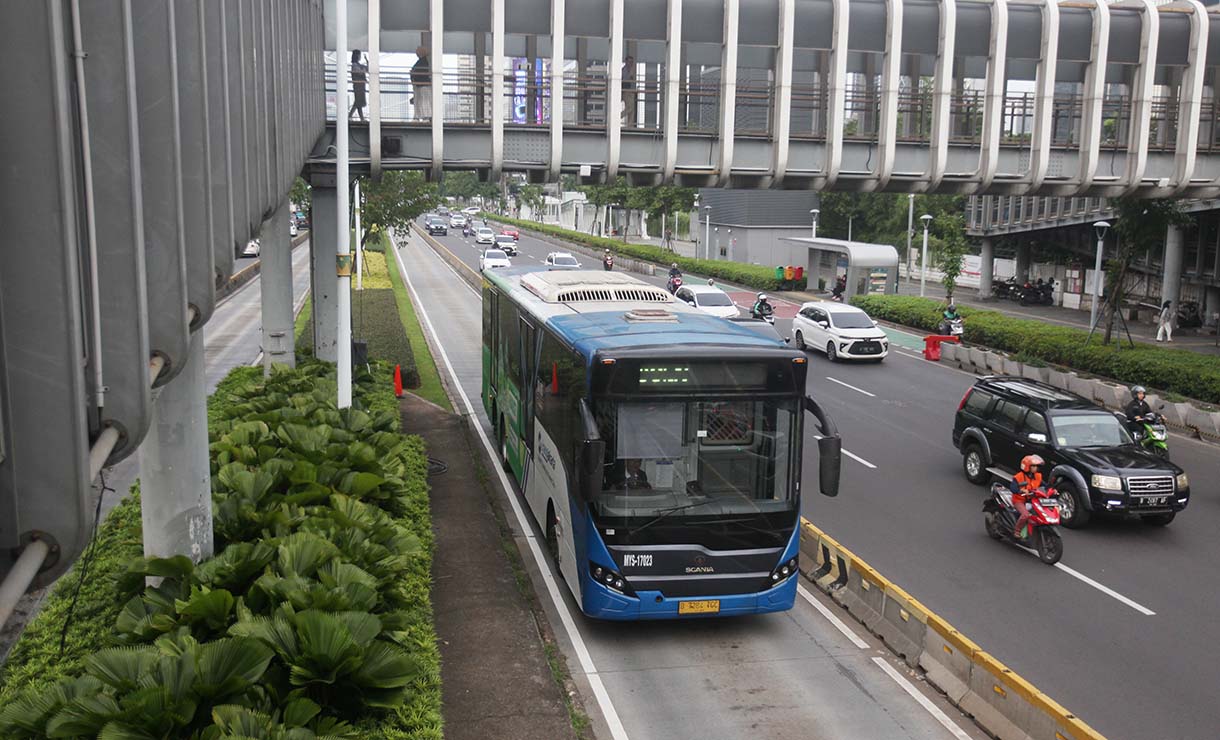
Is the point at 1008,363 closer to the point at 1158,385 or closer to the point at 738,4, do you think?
the point at 1158,385

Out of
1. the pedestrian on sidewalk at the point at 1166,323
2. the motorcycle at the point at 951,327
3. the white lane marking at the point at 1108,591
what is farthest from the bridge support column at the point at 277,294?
the pedestrian on sidewalk at the point at 1166,323

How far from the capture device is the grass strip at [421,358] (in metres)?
27.0

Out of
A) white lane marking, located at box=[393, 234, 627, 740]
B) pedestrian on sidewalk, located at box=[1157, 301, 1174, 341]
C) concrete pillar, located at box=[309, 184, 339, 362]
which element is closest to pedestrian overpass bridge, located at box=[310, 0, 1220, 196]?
concrete pillar, located at box=[309, 184, 339, 362]

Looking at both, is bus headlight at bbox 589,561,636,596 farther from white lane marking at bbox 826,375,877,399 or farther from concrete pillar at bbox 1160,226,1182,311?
concrete pillar at bbox 1160,226,1182,311

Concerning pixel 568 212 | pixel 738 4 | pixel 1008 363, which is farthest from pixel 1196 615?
pixel 568 212

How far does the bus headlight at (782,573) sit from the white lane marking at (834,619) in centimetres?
114

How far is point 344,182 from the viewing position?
16719 mm

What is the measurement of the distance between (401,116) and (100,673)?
17.7m

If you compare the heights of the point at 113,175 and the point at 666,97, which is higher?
the point at 666,97

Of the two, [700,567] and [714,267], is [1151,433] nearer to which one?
[700,567]

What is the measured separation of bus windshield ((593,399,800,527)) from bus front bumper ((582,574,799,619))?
2.55 feet

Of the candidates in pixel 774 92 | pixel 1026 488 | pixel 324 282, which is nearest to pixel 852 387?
pixel 774 92

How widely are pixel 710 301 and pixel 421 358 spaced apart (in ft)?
39.9

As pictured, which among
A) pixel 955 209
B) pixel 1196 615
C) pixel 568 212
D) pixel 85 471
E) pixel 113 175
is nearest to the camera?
pixel 85 471
